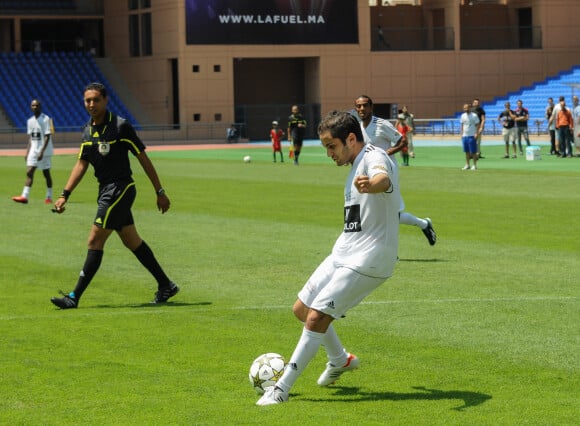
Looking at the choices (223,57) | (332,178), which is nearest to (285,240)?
(332,178)

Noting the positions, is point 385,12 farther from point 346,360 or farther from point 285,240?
point 346,360

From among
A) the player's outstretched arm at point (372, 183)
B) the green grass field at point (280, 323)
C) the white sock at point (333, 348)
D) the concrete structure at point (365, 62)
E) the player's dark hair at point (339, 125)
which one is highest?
the concrete structure at point (365, 62)

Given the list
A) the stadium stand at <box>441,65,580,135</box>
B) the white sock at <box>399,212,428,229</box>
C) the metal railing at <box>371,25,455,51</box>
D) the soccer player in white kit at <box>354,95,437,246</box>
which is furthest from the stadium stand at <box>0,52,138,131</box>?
the white sock at <box>399,212,428,229</box>

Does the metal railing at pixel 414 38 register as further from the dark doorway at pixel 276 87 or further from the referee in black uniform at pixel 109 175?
the referee in black uniform at pixel 109 175

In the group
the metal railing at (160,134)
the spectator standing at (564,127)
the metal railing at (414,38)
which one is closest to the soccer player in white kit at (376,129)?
the spectator standing at (564,127)

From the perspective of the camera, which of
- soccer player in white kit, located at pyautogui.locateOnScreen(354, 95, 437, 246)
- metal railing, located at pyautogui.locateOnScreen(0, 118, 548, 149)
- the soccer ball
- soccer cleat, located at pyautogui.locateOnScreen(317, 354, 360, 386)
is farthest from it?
metal railing, located at pyautogui.locateOnScreen(0, 118, 548, 149)

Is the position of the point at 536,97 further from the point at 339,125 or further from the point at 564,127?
the point at 339,125

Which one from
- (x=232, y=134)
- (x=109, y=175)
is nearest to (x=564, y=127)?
(x=232, y=134)

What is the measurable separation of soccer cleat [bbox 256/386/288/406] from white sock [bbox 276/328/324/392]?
37 millimetres

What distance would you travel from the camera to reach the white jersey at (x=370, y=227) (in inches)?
302

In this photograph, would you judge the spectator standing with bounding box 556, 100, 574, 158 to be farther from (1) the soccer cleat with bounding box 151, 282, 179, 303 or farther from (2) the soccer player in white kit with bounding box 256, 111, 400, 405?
(2) the soccer player in white kit with bounding box 256, 111, 400, 405

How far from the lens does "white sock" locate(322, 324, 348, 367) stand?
→ 8.12 m

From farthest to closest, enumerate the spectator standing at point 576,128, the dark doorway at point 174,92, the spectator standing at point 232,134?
the dark doorway at point 174,92 → the spectator standing at point 232,134 → the spectator standing at point 576,128

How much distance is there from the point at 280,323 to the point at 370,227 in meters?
3.33
